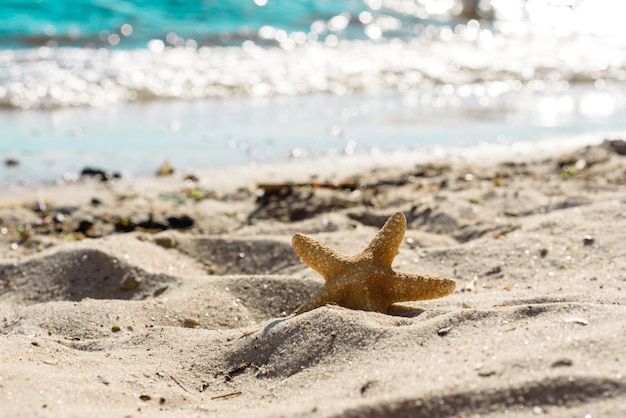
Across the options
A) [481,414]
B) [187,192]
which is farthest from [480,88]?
[481,414]

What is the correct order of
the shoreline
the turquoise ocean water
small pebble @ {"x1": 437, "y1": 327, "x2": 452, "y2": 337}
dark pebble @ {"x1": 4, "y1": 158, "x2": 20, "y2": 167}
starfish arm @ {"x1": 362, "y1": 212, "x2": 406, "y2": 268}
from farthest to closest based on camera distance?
the turquoise ocean water → dark pebble @ {"x1": 4, "y1": 158, "x2": 20, "y2": 167} → the shoreline → starfish arm @ {"x1": 362, "y1": 212, "x2": 406, "y2": 268} → small pebble @ {"x1": 437, "y1": 327, "x2": 452, "y2": 337}

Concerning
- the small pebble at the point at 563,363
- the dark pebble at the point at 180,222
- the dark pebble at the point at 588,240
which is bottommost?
the dark pebble at the point at 180,222

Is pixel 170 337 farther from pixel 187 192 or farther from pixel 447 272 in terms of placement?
pixel 187 192

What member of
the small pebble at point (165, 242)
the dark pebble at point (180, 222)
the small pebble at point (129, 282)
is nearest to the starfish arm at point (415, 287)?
the small pebble at point (129, 282)

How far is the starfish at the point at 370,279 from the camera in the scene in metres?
3.30

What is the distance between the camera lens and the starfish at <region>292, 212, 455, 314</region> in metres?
3.30

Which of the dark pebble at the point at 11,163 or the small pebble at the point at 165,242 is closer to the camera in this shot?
the small pebble at the point at 165,242

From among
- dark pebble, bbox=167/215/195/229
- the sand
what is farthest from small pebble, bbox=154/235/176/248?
dark pebble, bbox=167/215/195/229

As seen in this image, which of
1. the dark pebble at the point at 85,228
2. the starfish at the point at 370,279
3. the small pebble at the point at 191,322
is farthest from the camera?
the dark pebble at the point at 85,228

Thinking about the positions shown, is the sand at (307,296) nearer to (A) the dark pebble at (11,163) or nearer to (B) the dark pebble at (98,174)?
(B) the dark pebble at (98,174)

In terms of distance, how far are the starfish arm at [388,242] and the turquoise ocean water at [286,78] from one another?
3.68 meters

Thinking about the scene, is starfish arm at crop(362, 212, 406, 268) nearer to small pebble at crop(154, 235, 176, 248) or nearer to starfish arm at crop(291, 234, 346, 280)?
starfish arm at crop(291, 234, 346, 280)

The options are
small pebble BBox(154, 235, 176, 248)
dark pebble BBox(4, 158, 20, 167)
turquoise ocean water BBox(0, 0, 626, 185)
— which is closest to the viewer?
small pebble BBox(154, 235, 176, 248)

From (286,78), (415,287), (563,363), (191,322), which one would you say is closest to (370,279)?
(415,287)
